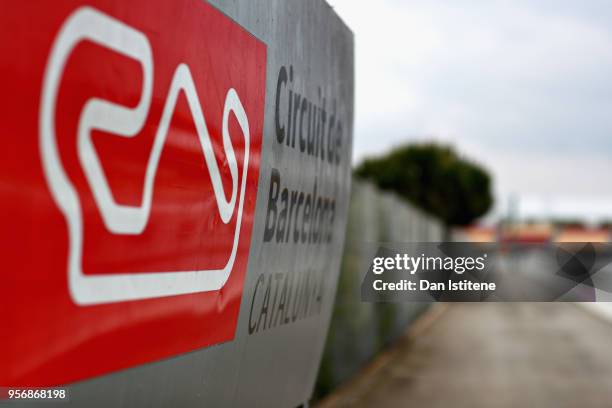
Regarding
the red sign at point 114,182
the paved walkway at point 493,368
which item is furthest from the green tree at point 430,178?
the red sign at point 114,182

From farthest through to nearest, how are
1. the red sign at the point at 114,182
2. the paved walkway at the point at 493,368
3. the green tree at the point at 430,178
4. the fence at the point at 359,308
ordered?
the green tree at the point at 430,178 → the paved walkway at the point at 493,368 → the fence at the point at 359,308 → the red sign at the point at 114,182

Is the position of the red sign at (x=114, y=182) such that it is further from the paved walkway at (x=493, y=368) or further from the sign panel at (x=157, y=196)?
the paved walkway at (x=493, y=368)

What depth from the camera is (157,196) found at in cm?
270

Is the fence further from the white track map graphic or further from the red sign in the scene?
the white track map graphic

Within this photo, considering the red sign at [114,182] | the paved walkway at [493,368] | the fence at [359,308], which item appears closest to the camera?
the red sign at [114,182]

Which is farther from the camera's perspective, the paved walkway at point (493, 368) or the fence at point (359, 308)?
the paved walkway at point (493, 368)

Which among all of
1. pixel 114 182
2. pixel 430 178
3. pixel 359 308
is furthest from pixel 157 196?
pixel 430 178

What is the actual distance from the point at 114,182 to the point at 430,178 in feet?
185

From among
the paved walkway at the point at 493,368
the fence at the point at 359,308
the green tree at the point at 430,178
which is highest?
the green tree at the point at 430,178

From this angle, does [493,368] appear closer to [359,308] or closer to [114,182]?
[359,308]

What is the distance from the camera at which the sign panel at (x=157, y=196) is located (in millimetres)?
2127

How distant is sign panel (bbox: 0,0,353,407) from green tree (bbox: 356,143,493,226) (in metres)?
51.2

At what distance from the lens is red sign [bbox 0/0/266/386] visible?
2.09 meters

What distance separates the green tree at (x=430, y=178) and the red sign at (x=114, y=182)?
52080 millimetres
